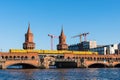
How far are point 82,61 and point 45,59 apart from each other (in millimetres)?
23460

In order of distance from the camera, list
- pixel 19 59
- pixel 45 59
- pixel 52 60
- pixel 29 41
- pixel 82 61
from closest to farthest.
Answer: pixel 19 59 < pixel 45 59 < pixel 52 60 < pixel 82 61 < pixel 29 41

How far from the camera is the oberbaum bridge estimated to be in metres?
149

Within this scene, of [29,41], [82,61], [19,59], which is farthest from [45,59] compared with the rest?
[29,41]

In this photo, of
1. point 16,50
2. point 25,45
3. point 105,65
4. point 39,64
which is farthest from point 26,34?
point 105,65

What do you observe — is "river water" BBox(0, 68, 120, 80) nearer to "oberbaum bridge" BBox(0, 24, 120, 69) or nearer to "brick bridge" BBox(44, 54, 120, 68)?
"oberbaum bridge" BBox(0, 24, 120, 69)

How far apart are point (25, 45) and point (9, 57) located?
29.2 meters

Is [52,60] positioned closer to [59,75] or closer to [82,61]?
[82,61]

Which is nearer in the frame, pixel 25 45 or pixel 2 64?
pixel 2 64

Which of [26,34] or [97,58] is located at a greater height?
[26,34]

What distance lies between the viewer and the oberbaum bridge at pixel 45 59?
149300 mm

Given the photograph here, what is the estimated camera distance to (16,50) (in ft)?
543

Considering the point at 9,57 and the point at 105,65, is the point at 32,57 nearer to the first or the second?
the point at 9,57

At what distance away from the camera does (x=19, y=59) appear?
149000mm

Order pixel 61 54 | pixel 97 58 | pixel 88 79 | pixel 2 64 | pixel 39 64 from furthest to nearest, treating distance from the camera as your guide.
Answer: pixel 97 58
pixel 61 54
pixel 39 64
pixel 2 64
pixel 88 79
